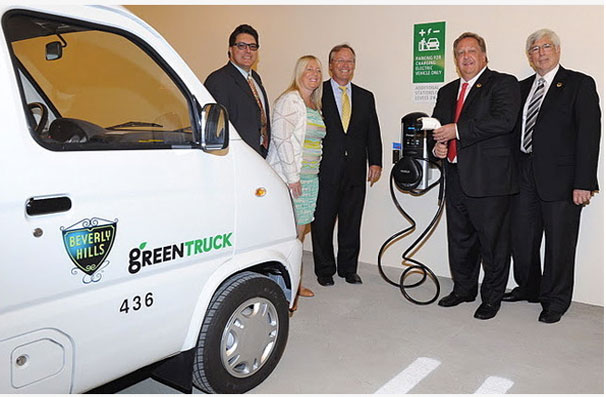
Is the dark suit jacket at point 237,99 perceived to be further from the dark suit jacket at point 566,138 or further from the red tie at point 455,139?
the dark suit jacket at point 566,138

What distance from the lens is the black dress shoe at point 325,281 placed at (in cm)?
466

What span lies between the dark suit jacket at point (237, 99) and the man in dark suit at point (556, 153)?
1.91 metres

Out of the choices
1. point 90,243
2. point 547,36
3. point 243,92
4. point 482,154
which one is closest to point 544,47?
point 547,36

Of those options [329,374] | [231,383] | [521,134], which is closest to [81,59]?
[231,383]

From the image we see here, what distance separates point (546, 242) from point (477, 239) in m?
0.48

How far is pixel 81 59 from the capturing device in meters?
2.45

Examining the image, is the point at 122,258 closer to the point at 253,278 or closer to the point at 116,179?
the point at 116,179

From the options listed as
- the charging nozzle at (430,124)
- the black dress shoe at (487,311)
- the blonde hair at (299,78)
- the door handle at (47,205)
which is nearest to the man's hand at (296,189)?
the blonde hair at (299,78)

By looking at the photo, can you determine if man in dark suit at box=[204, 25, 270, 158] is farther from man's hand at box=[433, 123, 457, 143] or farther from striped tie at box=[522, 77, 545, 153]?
striped tie at box=[522, 77, 545, 153]

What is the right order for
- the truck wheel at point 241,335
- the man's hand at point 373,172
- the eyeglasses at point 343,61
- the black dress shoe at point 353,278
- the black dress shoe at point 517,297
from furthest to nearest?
1. the man's hand at point 373,172
2. the black dress shoe at point 353,278
3. the eyeglasses at point 343,61
4. the black dress shoe at point 517,297
5. the truck wheel at point 241,335

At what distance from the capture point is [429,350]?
3330mm

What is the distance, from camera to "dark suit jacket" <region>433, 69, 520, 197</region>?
12.2ft

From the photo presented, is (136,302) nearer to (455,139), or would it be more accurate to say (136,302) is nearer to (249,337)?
(249,337)

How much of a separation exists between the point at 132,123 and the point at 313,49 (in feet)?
11.1
